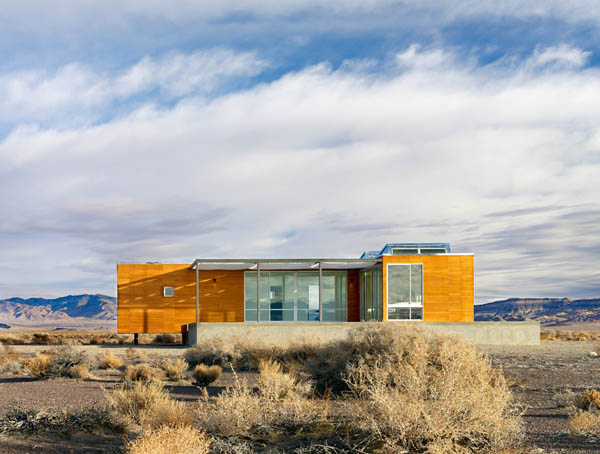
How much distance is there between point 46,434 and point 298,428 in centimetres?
296

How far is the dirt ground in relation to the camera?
7457mm

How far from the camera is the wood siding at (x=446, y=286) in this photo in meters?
27.7

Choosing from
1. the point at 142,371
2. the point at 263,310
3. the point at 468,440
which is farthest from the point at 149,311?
the point at 468,440

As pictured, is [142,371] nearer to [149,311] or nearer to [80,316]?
[149,311]

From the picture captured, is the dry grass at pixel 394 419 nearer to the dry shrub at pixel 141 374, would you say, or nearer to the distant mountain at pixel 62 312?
the dry shrub at pixel 141 374

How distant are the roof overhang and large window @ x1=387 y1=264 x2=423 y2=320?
952mm

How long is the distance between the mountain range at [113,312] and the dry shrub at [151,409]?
343ft

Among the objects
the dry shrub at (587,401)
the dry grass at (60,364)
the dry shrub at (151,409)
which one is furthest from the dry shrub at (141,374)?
the dry shrub at (587,401)

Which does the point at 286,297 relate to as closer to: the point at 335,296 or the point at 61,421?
the point at 335,296

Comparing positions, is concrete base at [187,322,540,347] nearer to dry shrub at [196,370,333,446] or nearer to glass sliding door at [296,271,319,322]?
glass sliding door at [296,271,319,322]

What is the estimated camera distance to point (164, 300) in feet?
97.6

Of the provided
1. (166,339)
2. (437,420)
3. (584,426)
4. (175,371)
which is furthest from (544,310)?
(437,420)

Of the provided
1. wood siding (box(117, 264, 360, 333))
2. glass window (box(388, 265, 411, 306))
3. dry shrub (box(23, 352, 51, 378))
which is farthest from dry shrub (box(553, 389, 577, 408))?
wood siding (box(117, 264, 360, 333))

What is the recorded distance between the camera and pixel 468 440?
697 cm
